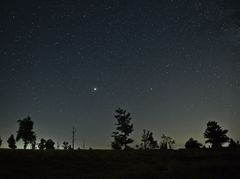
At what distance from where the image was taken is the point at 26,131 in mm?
80875

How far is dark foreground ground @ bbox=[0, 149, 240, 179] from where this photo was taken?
20.0m

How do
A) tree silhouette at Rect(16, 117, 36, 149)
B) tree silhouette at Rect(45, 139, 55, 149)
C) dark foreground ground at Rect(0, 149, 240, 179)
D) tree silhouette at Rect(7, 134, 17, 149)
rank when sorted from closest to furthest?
dark foreground ground at Rect(0, 149, 240, 179)
tree silhouette at Rect(16, 117, 36, 149)
tree silhouette at Rect(7, 134, 17, 149)
tree silhouette at Rect(45, 139, 55, 149)

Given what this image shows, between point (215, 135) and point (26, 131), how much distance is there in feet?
163

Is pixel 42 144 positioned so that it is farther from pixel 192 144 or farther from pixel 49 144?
pixel 192 144

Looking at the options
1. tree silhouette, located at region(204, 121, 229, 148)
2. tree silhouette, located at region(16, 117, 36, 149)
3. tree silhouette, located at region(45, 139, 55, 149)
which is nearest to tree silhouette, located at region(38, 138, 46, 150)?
tree silhouette, located at region(45, 139, 55, 149)

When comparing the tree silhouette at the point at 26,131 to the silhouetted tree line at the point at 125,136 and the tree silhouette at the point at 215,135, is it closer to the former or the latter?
the silhouetted tree line at the point at 125,136

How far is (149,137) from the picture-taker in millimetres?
95062

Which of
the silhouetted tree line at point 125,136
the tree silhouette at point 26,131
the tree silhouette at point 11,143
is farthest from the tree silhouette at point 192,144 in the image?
the tree silhouette at point 11,143

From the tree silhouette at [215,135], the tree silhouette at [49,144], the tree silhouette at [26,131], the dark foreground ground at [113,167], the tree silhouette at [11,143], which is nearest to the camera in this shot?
the dark foreground ground at [113,167]

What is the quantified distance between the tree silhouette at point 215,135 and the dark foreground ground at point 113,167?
1420 inches

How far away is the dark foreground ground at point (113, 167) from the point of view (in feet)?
65.7

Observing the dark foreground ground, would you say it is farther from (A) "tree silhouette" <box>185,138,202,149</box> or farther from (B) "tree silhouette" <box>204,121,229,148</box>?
(A) "tree silhouette" <box>185,138,202,149</box>

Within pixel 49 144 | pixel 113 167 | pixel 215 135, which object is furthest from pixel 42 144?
pixel 113 167

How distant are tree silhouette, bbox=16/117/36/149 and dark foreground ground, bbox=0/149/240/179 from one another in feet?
172
